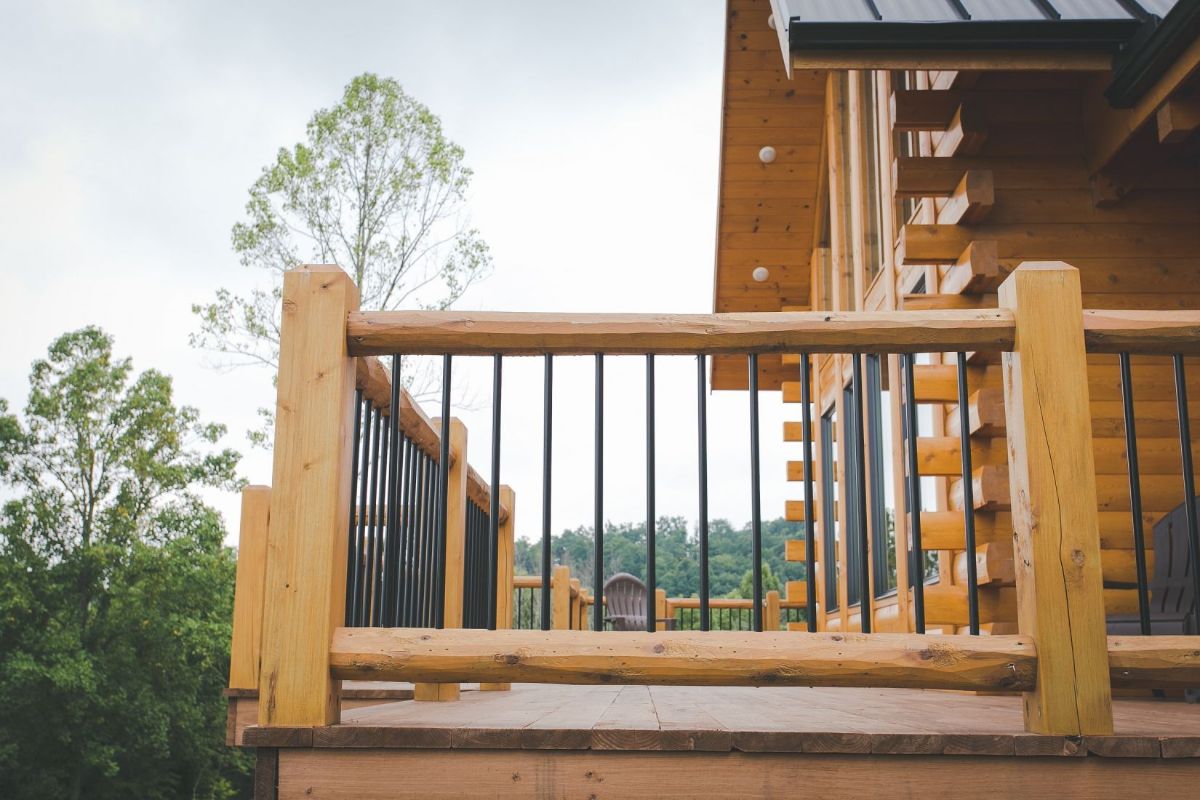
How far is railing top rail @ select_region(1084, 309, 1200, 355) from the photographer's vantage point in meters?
2.19

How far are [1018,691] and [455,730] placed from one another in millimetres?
1097

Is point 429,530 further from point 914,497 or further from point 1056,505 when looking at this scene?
point 1056,505

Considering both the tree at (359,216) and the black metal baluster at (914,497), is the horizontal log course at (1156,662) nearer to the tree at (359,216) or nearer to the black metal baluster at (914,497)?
the black metal baluster at (914,497)

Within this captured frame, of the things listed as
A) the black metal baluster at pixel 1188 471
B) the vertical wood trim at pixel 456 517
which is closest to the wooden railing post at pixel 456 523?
the vertical wood trim at pixel 456 517

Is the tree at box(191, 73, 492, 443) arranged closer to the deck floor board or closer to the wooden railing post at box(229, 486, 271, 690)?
the wooden railing post at box(229, 486, 271, 690)

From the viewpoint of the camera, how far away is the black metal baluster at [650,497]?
2.09 m

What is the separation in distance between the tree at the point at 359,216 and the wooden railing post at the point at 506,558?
9458 millimetres

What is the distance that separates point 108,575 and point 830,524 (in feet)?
56.7

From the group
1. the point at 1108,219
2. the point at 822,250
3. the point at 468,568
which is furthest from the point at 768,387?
the point at 468,568

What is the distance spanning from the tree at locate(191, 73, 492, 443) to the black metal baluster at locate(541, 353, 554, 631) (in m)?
12.2

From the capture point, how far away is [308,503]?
207cm

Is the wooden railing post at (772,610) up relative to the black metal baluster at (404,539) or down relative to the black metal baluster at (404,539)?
down

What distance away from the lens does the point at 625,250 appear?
3966 centimetres

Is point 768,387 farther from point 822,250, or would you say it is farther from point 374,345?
point 374,345
